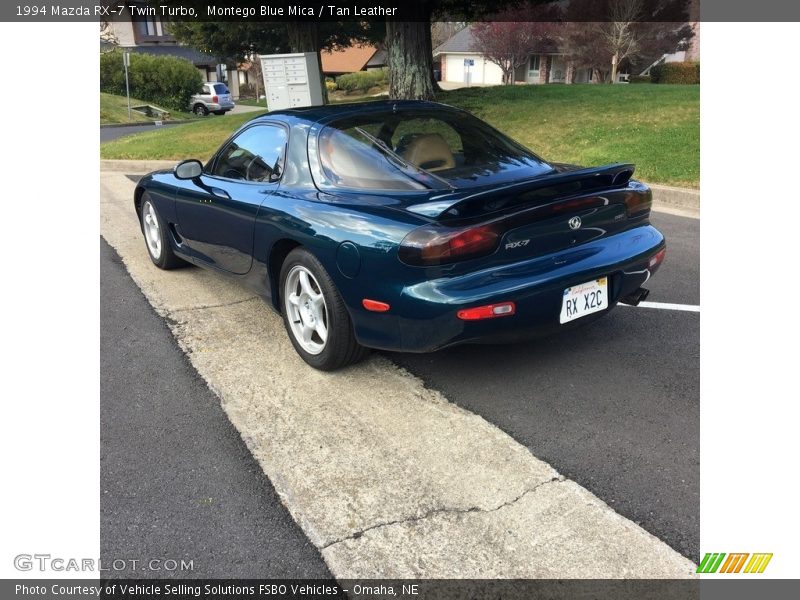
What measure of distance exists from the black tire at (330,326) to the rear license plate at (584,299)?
1.11 metres

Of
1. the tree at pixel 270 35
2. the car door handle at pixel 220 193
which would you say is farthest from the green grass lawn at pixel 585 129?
the car door handle at pixel 220 193

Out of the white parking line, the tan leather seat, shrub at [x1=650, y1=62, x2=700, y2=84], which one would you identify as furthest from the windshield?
shrub at [x1=650, y1=62, x2=700, y2=84]

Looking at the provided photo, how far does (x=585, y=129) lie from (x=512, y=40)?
4236 cm

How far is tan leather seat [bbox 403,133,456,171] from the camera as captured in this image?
368cm

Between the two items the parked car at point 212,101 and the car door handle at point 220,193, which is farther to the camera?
the parked car at point 212,101

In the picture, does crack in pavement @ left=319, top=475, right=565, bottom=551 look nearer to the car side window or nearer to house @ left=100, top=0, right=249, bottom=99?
the car side window

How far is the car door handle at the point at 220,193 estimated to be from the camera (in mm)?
4304

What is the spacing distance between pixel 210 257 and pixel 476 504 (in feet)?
9.50

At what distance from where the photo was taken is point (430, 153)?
3.76 meters

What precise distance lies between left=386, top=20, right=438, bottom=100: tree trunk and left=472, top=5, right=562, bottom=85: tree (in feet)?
117

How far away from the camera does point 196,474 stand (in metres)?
2.82

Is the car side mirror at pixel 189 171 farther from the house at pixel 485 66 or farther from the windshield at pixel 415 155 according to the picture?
the house at pixel 485 66

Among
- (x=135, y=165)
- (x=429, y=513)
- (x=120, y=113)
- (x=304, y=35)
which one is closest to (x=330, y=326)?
(x=429, y=513)

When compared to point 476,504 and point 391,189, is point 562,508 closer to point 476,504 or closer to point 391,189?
point 476,504
